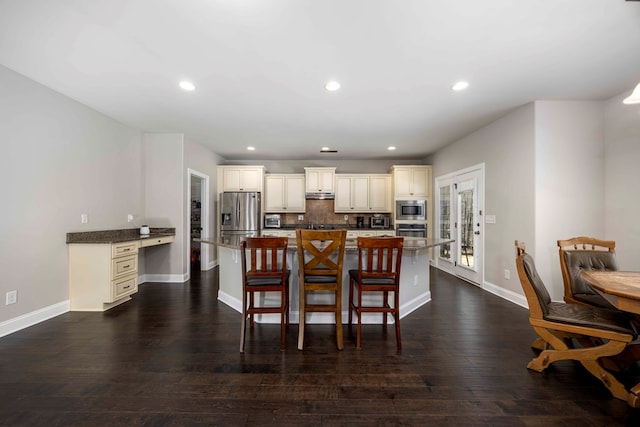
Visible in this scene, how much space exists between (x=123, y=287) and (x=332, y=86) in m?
3.77

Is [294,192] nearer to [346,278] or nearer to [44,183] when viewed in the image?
[346,278]

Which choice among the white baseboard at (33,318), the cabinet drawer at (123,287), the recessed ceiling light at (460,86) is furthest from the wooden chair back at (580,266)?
the white baseboard at (33,318)

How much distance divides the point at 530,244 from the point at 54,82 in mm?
6080

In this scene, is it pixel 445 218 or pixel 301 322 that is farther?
pixel 445 218

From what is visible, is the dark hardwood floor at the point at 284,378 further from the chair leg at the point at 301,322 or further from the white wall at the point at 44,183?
the white wall at the point at 44,183

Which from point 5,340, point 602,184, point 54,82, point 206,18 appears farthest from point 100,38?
point 602,184

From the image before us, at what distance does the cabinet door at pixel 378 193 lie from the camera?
253 inches

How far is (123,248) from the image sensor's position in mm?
3555

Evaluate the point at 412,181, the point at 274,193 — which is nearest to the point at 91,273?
the point at 274,193

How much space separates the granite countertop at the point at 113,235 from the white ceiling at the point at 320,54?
5.72ft

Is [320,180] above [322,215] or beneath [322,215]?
above

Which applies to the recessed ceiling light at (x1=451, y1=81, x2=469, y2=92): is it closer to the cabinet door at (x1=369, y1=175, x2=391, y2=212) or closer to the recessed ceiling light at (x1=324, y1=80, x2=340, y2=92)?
the recessed ceiling light at (x1=324, y1=80, x2=340, y2=92)

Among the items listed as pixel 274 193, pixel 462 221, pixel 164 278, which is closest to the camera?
pixel 164 278

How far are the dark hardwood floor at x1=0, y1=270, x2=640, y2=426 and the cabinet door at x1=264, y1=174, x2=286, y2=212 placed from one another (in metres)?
3.67
